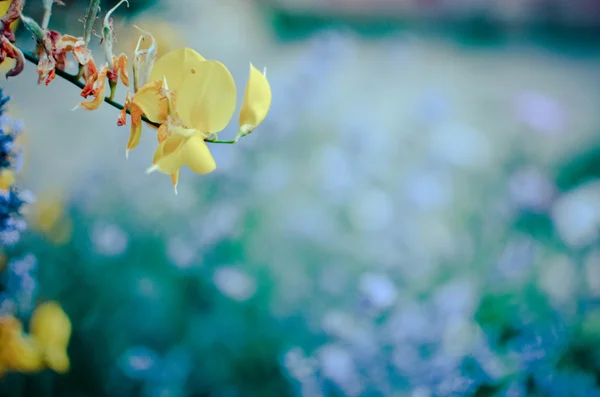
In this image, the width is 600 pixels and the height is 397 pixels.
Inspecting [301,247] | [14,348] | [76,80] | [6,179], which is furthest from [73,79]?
[301,247]

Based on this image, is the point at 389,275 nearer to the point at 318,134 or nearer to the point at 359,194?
the point at 359,194

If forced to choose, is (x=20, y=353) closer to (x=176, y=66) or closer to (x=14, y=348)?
(x=14, y=348)

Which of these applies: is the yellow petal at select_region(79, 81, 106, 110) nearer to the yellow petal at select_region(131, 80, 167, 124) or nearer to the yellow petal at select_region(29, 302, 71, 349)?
the yellow petal at select_region(131, 80, 167, 124)

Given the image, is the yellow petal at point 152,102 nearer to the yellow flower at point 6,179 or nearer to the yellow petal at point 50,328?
the yellow flower at point 6,179

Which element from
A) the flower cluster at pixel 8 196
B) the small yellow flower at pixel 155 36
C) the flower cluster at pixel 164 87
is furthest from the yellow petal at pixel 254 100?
the small yellow flower at pixel 155 36

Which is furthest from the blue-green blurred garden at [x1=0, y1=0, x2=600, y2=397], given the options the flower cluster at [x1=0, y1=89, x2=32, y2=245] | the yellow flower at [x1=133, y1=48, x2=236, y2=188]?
the yellow flower at [x1=133, y1=48, x2=236, y2=188]
